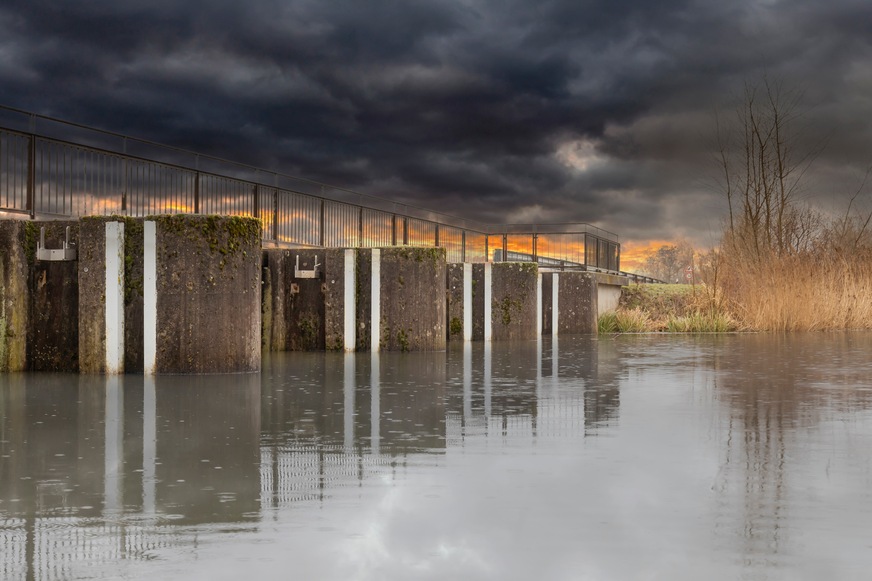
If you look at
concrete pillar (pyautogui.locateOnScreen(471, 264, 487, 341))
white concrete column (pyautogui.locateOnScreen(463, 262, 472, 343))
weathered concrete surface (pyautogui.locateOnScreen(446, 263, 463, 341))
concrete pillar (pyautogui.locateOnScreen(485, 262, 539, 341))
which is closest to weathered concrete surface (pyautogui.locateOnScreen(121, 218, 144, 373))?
weathered concrete surface (pyautogui.locateOnScreen(446, 263, 463, 341))

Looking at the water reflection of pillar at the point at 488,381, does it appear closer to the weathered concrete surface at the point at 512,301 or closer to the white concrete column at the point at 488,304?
the white concrete column at the point at 488,304

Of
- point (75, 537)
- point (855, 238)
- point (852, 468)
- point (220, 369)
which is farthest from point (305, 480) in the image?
point (855, 238)

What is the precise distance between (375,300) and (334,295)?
695 millimetres

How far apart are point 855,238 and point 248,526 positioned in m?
25.6

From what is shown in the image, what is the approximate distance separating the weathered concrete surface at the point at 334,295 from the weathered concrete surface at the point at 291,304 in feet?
0.73

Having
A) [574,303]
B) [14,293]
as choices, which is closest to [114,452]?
[14,293]

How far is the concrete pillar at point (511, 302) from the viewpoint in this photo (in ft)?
71.0

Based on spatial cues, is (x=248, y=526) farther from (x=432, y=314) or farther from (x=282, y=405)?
(x=432, y=314)

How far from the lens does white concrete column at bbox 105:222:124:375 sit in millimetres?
11859

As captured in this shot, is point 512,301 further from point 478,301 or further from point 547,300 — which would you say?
point 547,300

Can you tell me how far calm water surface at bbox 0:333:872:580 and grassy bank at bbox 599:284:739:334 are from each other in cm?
1477

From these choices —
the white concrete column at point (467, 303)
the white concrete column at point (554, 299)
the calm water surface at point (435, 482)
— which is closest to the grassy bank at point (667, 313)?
the white concrete column at point (554, 299)

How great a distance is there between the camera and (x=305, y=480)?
16.8 feet

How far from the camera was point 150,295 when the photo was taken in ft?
38.4
